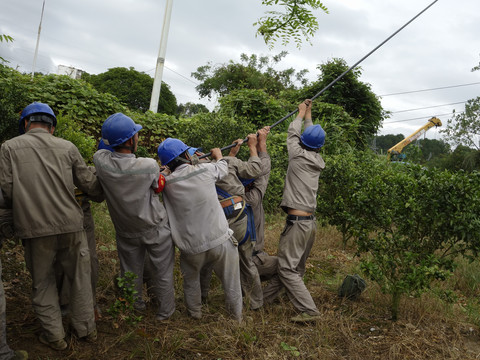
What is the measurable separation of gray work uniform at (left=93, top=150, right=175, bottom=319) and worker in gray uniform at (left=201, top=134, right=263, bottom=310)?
26.0 inches

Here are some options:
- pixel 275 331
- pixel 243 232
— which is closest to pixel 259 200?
pixel 243 232

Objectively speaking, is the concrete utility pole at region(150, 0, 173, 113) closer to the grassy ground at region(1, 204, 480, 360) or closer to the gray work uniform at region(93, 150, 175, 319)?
the grassy ground at region(1, 204, 480, 360)

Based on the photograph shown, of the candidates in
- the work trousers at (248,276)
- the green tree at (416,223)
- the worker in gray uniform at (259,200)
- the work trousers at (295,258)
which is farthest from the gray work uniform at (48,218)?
the green tree at (416,223)

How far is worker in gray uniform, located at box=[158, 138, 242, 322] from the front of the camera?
3.77m

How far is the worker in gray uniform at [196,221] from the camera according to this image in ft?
12.4

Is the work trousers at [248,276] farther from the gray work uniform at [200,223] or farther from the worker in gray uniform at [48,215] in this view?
the worker in gray uniform at [48,215]

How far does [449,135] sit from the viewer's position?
103 feet

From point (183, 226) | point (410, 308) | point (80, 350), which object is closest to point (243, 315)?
point (183, 226)

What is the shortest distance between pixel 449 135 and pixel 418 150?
2848 centimetres

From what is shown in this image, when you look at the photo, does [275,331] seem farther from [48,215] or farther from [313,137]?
[48,215]

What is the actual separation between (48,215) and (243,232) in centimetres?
190

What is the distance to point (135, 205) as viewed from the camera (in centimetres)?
367

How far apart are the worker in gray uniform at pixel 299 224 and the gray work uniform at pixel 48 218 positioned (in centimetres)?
201

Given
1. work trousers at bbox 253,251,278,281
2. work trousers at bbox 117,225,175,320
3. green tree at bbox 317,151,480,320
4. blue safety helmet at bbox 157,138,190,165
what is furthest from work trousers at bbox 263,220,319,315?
blue safety helmet at bbox 157,138,190,165
